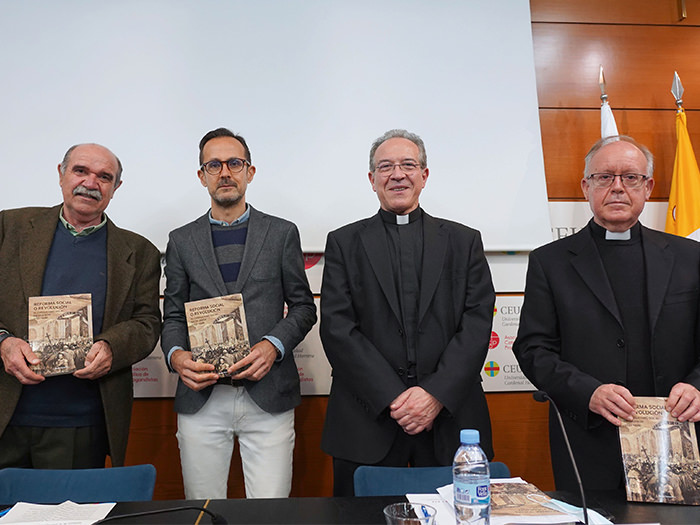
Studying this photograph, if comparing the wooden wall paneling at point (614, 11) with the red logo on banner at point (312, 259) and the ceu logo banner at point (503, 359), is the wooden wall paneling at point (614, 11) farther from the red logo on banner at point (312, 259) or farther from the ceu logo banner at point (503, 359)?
the red logo on banner at point (312, 259)

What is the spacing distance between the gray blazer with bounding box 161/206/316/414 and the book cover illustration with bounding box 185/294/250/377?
18 cm

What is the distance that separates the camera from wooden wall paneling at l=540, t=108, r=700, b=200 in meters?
3.44

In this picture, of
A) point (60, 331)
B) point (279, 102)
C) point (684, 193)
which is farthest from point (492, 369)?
point (60, 331)

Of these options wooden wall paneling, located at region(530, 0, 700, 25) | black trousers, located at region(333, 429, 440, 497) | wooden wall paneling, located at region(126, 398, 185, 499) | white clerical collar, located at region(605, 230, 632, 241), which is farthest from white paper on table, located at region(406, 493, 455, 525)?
wooden wall paneling, located at region(530, 0, 700, 25)

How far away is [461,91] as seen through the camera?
10.9 ft

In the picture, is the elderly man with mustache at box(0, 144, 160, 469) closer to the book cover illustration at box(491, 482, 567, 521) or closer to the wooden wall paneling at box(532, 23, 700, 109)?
the book cover illustration at box(491, 482, 567, 521)

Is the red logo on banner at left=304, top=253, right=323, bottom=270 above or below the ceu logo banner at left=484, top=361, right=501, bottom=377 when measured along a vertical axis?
above

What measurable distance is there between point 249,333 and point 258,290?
0.63 ft

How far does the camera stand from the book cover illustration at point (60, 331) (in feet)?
6.95

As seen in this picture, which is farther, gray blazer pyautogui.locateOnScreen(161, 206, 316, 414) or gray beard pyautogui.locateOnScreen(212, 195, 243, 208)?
gray beard pyautogui.locateOnScreen(212, 195, 243, 208)

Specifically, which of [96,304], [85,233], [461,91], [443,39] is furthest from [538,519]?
[443,39]

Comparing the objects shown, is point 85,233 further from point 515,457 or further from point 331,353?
point 515,457

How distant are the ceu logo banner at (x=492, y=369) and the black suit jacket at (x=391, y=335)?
95cm

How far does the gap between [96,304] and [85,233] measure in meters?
0.34
